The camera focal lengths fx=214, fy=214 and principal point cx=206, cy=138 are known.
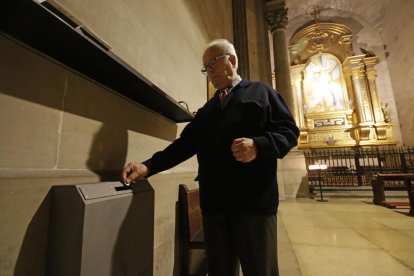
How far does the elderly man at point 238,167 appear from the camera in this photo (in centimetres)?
96

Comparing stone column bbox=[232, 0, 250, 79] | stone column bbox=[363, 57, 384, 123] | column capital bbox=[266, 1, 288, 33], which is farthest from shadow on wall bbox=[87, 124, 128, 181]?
stone column bbox=[363, 57, 384, 123]

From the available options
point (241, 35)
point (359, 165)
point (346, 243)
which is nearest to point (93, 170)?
point (346, 243)

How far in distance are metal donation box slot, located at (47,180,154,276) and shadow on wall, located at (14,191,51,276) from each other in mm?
20

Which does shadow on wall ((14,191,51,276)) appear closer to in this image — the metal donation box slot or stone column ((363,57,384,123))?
the metal donation box slot

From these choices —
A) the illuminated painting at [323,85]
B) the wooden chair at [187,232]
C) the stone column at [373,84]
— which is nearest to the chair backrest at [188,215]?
the wooden chair at [187,232]

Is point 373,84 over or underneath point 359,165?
over

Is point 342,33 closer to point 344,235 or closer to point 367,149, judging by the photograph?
point 367,149

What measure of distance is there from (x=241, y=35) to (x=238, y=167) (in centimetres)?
567

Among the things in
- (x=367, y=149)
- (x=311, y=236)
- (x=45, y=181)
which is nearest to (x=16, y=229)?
(x=45, y=181)

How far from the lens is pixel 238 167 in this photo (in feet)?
3.33

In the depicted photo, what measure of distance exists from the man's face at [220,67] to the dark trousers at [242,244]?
0.72 m

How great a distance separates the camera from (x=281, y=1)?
698cm

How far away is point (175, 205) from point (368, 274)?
1.66 metres

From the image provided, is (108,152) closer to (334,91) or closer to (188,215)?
(188,215)
